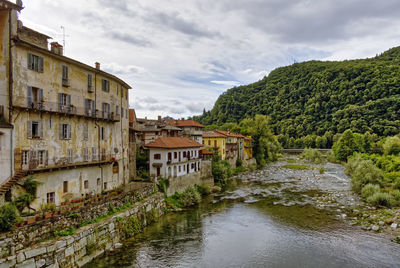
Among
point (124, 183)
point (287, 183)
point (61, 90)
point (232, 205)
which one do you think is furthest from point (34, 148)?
point (287, 183)

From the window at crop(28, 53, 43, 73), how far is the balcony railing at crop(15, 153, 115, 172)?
640 centimetres

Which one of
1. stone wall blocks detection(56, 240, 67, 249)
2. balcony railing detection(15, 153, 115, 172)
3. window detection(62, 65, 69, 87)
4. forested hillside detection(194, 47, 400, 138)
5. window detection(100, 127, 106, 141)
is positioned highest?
forested hillside detection(194, 47, 400, 138)

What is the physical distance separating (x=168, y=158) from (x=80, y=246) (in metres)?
18.0

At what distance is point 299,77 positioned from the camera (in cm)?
17938

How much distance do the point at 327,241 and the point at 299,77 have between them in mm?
A: 173841

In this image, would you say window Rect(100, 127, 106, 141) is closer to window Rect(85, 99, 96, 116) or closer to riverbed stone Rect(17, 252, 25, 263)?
window Rect(85, 99, 96, 116)

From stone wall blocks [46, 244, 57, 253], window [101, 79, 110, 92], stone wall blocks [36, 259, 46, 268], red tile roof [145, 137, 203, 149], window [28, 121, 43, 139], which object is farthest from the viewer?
red tile roof [145, 137, 203, 149]

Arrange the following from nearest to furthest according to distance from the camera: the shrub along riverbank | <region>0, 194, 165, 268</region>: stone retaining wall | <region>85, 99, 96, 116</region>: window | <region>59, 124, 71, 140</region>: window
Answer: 1. <region>0, 194, 165, 268</region>: stone retaining wall
2. <region>59, 124, 71, 140</region>: window
3. <region>85, 99, 96, 116</region>: window
4. the shrub along riverbank

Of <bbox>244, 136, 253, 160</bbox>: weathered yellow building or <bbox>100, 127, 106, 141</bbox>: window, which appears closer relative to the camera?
<bbox>100, 127, 106, 141</bbox>: window

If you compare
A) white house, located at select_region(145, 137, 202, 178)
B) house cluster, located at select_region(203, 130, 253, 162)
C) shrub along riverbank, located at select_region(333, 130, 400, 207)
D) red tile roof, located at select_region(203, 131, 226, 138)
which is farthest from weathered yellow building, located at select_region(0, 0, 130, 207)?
red tile roof, located at select_region(203, 131, 226, 138)

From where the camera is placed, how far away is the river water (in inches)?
737

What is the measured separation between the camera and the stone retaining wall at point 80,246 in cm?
1395

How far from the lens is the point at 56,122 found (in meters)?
21.5

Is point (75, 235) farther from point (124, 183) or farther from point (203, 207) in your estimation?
point (203, 207)
